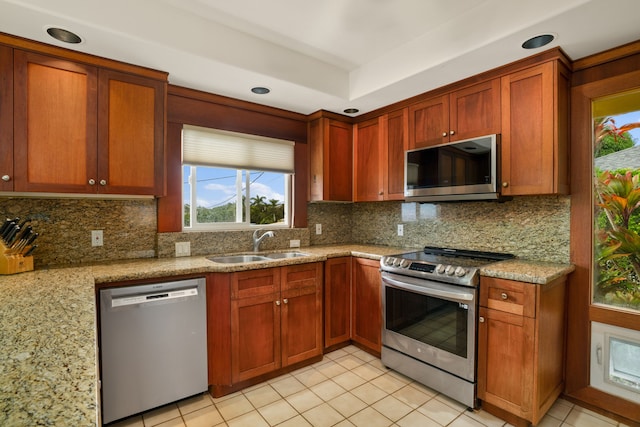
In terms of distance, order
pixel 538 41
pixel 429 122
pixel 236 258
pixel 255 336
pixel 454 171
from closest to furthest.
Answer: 1. pixel 538 41
2. pixel 255 336
3. pixel 454 171
4. pixel 429 122
5. pixel 236 258

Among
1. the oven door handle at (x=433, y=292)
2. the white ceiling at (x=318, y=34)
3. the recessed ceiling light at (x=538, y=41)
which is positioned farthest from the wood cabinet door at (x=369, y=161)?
the recessed ceiling light at (x=538, y=41)

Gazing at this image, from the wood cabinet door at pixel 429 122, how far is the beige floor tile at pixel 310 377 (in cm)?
209

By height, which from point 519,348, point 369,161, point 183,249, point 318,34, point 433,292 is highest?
point 318,34

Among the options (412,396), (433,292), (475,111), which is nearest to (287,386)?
(412,396)

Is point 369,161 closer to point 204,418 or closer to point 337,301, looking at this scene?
point 337,301

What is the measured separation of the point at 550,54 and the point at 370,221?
7.01ft

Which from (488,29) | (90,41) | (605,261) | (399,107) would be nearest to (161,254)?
(90,41)

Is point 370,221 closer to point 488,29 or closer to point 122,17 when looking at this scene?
point 488,29

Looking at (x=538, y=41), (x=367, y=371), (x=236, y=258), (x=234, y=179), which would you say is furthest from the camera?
(x=234, y=179)

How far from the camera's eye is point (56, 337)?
923 mm

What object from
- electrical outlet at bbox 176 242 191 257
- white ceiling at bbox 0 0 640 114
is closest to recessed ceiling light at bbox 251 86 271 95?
white ceiling at bbox 0 0 640 114

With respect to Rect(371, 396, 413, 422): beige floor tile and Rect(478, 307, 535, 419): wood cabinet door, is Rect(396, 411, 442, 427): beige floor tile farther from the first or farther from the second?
Rect(478, 307, 535, 419): wood cabinet door

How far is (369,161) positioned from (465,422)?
2.29 m

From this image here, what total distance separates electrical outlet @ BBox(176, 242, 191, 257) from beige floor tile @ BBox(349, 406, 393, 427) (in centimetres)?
175
